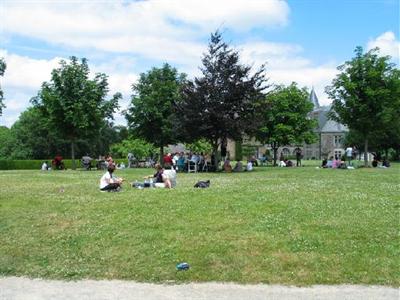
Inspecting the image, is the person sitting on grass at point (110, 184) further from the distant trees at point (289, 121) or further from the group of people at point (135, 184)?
the distant trees at point (289, 121)

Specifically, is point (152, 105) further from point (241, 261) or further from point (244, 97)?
point (241, 261)

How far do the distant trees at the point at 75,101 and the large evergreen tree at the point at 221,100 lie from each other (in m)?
10.0

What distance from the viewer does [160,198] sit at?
14555mm

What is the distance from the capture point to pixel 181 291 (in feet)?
24.7

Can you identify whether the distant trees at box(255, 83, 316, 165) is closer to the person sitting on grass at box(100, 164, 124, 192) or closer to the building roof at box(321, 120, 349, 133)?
the person sitting on grass at box(100, 164, 124, 192)

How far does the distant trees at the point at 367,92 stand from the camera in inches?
1618

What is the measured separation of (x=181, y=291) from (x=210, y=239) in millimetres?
2299

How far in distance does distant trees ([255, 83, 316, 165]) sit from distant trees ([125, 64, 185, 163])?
52.0 ft

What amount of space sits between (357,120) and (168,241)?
35350 millimetres

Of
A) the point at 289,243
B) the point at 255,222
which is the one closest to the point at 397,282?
the point at 289,243

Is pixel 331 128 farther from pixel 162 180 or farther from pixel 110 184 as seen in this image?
pixel 110 184

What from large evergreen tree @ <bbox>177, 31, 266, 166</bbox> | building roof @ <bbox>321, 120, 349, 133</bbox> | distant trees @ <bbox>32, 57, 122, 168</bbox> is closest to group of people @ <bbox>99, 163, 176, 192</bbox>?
large evergreen tree @ <bbox>177, 31, 266, 166</bbox>

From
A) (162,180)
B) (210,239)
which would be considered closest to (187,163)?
(162,180)

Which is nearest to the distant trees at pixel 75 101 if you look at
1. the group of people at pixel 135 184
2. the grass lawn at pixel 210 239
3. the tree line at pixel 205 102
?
the tree line at pixel 205 102
